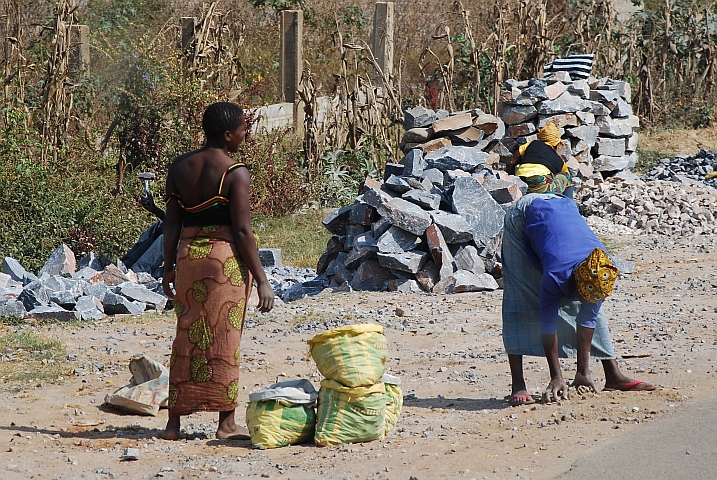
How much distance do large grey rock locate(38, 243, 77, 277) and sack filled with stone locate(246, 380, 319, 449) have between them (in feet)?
17.3

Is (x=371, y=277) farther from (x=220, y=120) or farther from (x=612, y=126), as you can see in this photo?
(x=612, y=126)

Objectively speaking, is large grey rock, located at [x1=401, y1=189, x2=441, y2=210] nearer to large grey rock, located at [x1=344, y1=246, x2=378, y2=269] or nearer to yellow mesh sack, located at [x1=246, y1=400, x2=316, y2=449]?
large grey rock, located at [x1=344, y1=246, x2=378, y2=269]

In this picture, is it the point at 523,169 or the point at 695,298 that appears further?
the point at 695,298

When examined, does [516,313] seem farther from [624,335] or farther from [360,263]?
[360,263]

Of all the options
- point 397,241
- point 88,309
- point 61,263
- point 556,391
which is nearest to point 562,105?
point 397,241

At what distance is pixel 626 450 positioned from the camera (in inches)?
174

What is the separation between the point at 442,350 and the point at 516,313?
1755 mm

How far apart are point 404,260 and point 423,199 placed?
2.92 feet

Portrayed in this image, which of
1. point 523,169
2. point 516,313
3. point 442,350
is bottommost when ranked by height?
point 442,350

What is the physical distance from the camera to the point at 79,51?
12945 millimetres

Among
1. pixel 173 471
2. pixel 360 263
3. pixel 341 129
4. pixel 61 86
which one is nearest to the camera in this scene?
pixel 173 471

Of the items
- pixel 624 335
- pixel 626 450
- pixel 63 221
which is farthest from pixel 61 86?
pixel 626 450

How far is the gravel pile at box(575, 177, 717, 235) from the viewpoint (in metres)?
12.3

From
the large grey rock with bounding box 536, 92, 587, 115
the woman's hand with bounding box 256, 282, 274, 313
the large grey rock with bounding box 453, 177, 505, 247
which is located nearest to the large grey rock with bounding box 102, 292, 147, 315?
the large grey rock with bounding box 453, 177, 505, 247
